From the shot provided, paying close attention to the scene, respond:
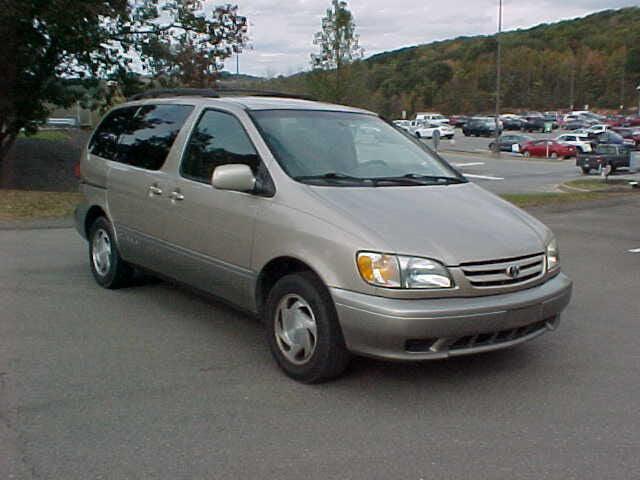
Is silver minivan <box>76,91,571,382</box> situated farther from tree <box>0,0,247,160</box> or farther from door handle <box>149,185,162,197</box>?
tree <box>0,0,247,160</box>

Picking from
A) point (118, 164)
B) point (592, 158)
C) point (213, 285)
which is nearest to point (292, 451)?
point (213, 285)

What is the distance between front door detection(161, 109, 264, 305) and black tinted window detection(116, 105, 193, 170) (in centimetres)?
31

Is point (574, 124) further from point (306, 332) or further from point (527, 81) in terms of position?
point (306, 332)

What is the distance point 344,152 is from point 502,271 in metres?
1.51

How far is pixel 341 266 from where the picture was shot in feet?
14.1

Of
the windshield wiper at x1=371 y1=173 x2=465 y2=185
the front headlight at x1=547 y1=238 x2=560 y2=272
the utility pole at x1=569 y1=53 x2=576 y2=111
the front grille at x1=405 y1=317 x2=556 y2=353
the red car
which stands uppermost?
the utility pole at x1=569 y1=53 x2=576 y2=111

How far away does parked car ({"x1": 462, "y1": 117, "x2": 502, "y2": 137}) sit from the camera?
2827 inches

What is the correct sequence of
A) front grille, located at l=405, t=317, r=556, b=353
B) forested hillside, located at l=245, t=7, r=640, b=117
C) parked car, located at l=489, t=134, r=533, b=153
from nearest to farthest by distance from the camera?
front grille, located at l=405, t=317, r=556, b=353 < parked car, located at l=489, t=134, r=533, b=153 < forested hillside, located at l=245, t=7, r=640, b=117

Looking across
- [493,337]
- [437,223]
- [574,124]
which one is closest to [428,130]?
[574,124]

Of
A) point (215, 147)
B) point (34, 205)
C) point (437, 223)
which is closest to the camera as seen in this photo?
point (437, 223)

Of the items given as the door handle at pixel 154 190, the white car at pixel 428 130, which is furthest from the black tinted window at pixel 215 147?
the white car at pixel 428 130

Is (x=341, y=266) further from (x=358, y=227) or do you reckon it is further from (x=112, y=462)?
(x=112, y=462)

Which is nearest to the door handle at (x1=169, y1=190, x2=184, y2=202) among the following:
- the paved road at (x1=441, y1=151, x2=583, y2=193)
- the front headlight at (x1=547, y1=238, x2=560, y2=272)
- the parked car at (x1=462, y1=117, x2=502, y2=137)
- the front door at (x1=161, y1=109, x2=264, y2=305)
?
the front door at (x1=161, y1=109, x2=264, y2=305)

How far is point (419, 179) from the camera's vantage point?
210 inches
